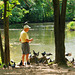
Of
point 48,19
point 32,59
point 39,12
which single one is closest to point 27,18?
point 39,12

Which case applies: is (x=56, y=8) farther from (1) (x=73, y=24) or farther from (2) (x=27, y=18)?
(2) (x=27, y=18)

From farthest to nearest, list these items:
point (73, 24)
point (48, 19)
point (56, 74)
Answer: point (48, 19) → point (73, 24) → point (56, 74)

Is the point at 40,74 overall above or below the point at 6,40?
below

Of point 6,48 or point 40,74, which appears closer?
point 40,74

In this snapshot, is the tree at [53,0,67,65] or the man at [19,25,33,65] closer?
the tree at [53,0,67,65]

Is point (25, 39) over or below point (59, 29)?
below

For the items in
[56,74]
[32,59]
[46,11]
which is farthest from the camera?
[46,11]

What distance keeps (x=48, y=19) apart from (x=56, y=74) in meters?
69.1

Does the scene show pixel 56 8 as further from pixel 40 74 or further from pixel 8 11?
pixel 40 74

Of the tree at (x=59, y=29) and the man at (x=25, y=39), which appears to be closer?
the tree at (x=59, y=29)

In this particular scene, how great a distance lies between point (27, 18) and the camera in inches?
2480

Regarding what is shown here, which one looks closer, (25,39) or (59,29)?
(59,29)

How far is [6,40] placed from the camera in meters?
6.66

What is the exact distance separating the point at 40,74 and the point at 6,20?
2.54 m
